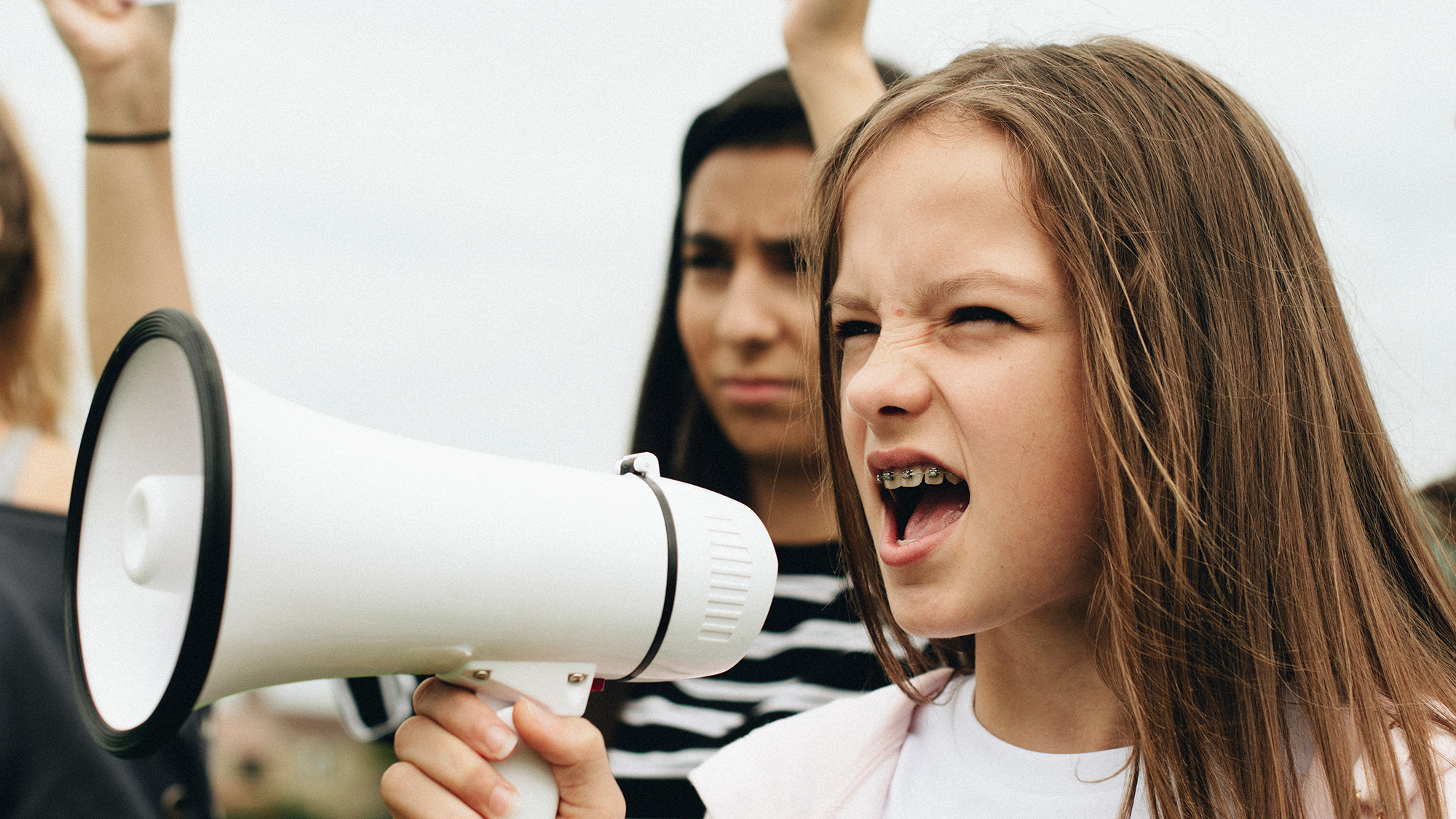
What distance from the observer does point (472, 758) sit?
1266mm

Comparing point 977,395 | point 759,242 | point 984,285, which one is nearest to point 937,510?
point 977,395

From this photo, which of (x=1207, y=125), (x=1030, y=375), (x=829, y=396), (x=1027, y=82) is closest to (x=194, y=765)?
(x=829, y=396)

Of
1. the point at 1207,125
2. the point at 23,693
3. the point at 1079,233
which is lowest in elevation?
the point at 23,693

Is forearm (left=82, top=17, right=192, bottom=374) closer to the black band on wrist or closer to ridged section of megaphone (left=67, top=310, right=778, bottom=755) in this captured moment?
the black band on wrist

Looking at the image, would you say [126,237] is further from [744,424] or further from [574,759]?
[574,759]

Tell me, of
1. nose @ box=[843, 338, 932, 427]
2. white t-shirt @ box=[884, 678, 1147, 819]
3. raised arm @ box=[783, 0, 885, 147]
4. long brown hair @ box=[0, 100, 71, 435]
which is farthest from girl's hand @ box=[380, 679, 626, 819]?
long brown hair @ box=[0, 100, 71, 435]

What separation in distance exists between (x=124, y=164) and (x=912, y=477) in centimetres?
169

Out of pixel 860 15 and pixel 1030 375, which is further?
pixel 860 15

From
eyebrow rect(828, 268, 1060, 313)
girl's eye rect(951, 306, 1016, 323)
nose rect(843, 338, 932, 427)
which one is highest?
eyebrow rect(828, 268, 1060, 313)

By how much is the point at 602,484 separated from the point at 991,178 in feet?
1.94

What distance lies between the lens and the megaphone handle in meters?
1.29

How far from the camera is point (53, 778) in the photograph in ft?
6.47

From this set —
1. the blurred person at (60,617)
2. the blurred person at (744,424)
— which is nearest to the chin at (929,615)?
the blurred person at (744,424)

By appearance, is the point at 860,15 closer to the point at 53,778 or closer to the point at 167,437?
the point at 167,437
